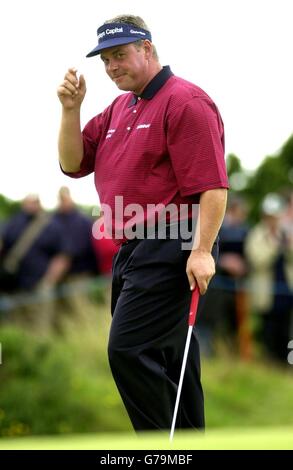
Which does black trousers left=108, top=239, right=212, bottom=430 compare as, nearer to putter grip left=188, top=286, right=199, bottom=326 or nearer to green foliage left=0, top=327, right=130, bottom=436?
putter grip left=188, top=286, right=199, bottom=326

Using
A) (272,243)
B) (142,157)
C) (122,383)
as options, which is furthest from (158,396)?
(272,243)

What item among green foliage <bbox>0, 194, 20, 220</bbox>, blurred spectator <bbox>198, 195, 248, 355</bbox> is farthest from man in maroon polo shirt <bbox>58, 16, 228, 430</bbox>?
green foliage <bbox>0, 194, 20, 220</bbox>

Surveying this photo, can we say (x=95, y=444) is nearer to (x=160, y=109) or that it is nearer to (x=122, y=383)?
(x=122, y=383)

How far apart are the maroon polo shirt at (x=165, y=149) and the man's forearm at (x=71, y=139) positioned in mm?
250

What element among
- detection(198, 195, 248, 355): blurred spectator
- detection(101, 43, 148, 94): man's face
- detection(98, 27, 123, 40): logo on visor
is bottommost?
detection(198, 195, 248, 355): blurred spectator

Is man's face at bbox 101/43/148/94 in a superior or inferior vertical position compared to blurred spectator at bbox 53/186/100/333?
superior

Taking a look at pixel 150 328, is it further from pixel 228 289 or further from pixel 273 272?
pixel 228 289

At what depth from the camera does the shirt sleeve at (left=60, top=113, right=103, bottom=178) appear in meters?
7.61

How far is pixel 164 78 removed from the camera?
7246mm

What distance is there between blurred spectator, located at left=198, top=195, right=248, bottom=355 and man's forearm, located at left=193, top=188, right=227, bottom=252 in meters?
7.88

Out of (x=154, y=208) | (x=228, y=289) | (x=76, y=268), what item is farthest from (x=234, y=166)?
(x=154, y=208)

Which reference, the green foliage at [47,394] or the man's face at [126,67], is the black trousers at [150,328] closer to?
the man's face at [126,67]

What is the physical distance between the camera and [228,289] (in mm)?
15445

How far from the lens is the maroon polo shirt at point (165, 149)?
22.9 ft
